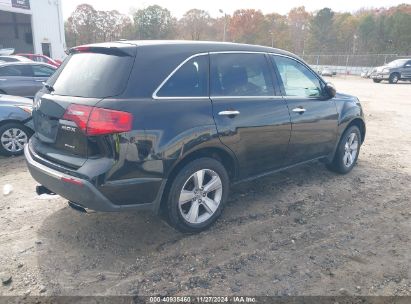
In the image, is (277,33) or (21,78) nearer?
(21,78)

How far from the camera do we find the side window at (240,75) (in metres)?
3.76

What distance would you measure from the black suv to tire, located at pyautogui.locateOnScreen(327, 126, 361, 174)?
131 cm

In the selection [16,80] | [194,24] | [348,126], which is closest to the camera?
[348,126]

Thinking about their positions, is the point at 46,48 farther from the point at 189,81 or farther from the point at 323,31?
the point at 323,31

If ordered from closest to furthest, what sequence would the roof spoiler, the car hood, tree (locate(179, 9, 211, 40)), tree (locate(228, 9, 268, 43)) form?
the roof spoiler
the car hood
tree (locate(179, 9, 211, 40))
tree (locate(228, 9, 268, 43))

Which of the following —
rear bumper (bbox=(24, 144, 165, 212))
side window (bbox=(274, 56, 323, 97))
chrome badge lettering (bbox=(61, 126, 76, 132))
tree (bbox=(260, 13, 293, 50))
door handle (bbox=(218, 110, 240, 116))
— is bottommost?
rear bumper (bbox=(24, 144, 165, 212))

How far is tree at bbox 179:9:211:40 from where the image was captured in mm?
78125

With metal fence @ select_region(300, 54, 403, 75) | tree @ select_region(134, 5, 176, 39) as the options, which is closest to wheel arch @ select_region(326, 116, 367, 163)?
metal fence @ select_region(300, 54, 403, 75)

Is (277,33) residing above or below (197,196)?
above

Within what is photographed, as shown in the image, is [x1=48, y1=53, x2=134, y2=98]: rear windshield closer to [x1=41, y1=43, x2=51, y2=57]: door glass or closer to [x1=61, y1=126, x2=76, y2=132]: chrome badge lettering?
[x1=61, y1=126, x2=76, y2=132]: chrome badge lettering

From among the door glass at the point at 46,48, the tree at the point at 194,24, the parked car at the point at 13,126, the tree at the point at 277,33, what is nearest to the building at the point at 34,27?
the door glass at the point at 46,48

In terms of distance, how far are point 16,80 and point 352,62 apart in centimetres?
4764

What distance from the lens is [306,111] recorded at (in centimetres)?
463

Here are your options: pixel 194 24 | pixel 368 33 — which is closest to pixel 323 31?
pixel 368 33
